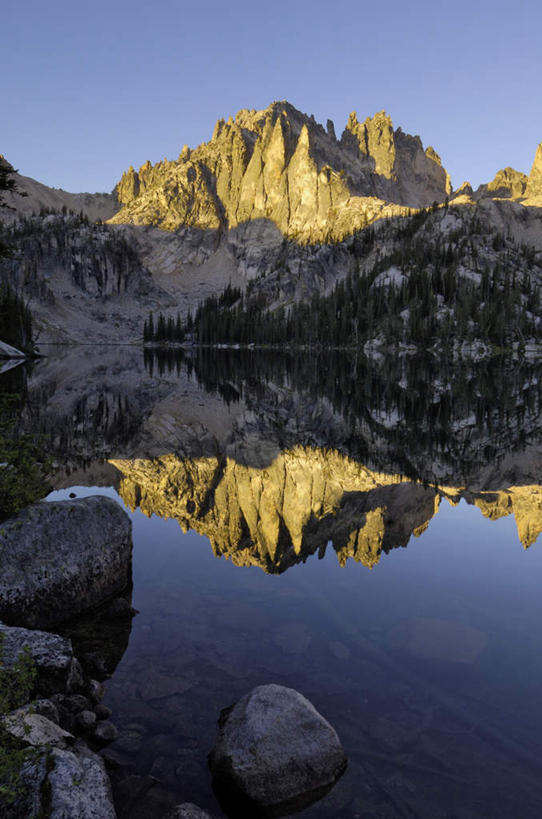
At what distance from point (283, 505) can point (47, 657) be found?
11517 millimetres

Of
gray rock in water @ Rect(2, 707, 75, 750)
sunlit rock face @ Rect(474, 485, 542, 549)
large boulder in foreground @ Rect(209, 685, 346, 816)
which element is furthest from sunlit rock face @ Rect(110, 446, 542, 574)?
gray rock in water @ Rect(2, 707, 75, 750)

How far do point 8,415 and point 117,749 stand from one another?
1147 inches

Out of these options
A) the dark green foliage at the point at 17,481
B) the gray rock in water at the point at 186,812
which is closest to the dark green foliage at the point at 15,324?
the dark green foliage at the point at 17,481

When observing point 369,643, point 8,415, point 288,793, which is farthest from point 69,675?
point 8,415

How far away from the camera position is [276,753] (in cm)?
741

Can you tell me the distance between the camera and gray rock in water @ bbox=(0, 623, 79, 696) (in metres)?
8.76

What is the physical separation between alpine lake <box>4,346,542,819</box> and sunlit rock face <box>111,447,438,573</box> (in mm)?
91

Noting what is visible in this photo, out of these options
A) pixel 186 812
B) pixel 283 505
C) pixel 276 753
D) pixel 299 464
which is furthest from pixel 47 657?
pixel 299 464

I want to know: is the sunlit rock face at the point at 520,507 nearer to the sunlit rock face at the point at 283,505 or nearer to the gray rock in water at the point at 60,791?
the sunlit rock face at the point at 283,505

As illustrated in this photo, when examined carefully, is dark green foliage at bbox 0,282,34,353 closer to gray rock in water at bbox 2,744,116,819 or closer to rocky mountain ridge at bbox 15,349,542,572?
rocky mountain ridge at bbox 15,349,542,572

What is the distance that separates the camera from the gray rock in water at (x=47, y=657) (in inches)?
345

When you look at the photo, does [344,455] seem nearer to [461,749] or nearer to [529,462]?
[529,462]

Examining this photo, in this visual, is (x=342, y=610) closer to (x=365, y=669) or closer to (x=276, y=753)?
(x=365, y=669)

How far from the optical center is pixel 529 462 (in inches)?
1023
